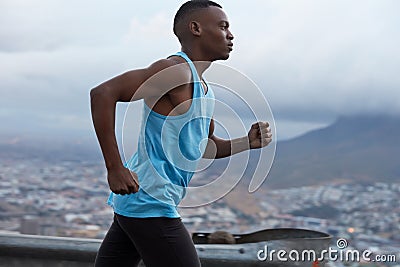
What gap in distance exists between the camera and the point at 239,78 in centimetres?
184

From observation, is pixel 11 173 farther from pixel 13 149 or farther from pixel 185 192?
pixel 185 192

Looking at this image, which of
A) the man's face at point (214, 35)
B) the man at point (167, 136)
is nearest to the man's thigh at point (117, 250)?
the man at point (167, 136)

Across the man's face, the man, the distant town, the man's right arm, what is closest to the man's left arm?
the man

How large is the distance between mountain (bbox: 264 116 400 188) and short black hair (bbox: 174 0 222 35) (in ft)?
3.14

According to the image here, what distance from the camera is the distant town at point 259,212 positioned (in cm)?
269

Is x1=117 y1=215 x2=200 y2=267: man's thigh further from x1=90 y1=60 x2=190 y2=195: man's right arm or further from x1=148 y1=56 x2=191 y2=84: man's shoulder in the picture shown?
x1=148 y1=56 x2=191 y2=84: man's shoulder

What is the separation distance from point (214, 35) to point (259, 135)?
343mm

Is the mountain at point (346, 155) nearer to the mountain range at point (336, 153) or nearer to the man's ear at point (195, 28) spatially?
the mountain range at point (336, 153)

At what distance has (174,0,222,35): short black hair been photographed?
6.00ft

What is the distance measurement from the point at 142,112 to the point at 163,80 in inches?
5.2

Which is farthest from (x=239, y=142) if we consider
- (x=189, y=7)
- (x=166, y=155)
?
(x=189, y=7)

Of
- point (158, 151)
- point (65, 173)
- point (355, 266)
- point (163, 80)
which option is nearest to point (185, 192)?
point (158, 151)

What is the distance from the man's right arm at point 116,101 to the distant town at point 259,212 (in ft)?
3.06

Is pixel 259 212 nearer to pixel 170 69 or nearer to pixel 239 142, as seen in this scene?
pixel 239 142
